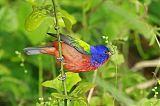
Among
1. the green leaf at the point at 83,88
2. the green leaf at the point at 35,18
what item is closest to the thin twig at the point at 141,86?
the green leaf at the point at 83,88

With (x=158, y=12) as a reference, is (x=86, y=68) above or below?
below

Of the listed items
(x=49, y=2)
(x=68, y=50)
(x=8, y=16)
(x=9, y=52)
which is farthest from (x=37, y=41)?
(x=68, y=50)

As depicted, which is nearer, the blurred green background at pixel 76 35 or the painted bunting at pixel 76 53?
the painted bunting at pixel 76 53

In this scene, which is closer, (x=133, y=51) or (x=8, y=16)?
(x=8, y=16)

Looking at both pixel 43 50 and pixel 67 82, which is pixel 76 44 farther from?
pixel 67 82

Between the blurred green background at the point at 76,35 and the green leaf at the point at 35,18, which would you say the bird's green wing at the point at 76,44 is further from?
the blurred green background at the point at 76,35

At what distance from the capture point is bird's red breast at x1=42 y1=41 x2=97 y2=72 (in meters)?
1.60

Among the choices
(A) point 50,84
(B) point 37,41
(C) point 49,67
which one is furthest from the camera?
(C) point 49,67

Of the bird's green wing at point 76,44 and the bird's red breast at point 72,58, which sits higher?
the bird's green wing at point 76,44

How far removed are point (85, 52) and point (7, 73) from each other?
4.38 feet

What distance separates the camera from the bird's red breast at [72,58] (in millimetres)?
1597

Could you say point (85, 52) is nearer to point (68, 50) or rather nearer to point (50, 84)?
point (68, 50)

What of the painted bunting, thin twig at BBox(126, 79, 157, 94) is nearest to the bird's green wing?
the painted bunting

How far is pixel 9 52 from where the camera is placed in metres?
3.17
